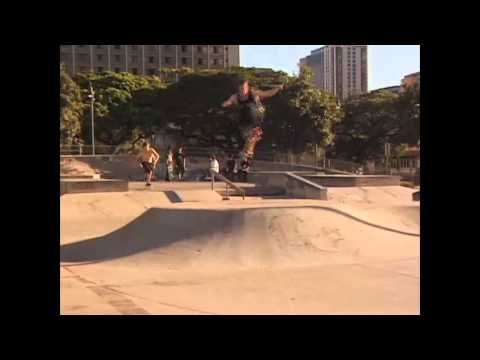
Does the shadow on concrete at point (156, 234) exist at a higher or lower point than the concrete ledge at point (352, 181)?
lower

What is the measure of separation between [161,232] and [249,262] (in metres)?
2.07

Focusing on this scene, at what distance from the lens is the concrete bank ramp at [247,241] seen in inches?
364

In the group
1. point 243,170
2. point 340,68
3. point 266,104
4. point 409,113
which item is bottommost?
point 243,170

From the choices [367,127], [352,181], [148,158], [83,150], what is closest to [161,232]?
[148,158]

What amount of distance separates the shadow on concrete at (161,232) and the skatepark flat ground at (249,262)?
0.8 inches

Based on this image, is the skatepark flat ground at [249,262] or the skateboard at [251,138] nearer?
the skatepark flat ground at [249,262]

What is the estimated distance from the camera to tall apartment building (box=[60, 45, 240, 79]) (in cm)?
10269

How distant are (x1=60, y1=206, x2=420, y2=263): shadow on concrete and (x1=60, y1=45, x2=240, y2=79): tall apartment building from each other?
9109 centimetres

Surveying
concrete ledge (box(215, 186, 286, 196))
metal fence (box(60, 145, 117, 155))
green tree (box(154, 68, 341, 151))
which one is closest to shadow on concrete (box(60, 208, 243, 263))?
concrete ledge (box(215, 186, 286, 196))

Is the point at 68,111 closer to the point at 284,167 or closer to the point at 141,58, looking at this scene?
the point at 284,167

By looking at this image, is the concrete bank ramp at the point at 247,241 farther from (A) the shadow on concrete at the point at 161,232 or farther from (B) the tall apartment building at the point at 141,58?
(B) the tall apartment building at the point at 141,58

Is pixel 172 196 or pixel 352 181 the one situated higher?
pixel 352 181

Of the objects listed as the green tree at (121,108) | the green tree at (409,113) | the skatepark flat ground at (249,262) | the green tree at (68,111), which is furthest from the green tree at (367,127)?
the skatepark flat ground at (249,262)

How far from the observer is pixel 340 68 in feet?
214
